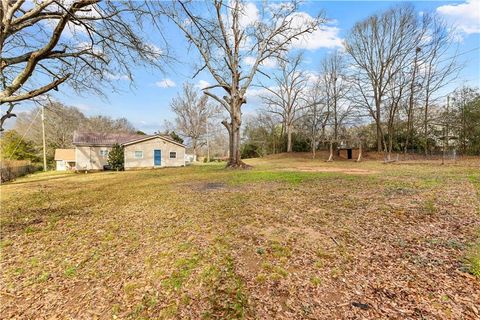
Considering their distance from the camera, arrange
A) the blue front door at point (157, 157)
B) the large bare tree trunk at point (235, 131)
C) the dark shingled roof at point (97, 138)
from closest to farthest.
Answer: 1. the large bare tree trunk at point (235, 131)
2. the blue front door at point (157, 157)
3. the dark shingled roof at point (97, 138)

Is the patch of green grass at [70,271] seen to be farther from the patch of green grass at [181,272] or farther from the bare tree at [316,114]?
the bare tree at [316,114]

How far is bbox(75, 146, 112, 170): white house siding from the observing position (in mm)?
21987

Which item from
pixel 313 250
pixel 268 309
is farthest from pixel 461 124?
pixel 268 309

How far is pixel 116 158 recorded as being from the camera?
20625mm

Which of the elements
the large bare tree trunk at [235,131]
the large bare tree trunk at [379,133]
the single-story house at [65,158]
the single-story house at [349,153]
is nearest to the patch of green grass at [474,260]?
the large bare tree trunk at [235,131]

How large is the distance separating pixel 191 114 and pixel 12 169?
21.8 meters

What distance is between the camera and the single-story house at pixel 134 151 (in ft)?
69.5

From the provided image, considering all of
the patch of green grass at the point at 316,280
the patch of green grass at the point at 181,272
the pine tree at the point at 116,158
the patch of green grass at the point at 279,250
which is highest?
the pine tree at the point at 116,158

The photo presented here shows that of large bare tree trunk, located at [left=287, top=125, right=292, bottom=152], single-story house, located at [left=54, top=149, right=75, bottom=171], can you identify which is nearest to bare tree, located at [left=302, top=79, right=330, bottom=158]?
large bare tree trunk, located at [left=287, top=125, right=292, bottom=152]

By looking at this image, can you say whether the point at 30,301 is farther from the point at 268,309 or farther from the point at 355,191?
the point at 355,191

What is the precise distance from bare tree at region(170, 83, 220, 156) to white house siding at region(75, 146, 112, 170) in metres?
13.9

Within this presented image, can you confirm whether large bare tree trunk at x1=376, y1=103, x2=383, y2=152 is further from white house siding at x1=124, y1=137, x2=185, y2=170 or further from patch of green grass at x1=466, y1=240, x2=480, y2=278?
patch of green grass at x1=466, y1=240, x2=480, y2=278

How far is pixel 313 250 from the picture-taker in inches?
124

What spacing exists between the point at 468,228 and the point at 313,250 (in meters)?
2.58
